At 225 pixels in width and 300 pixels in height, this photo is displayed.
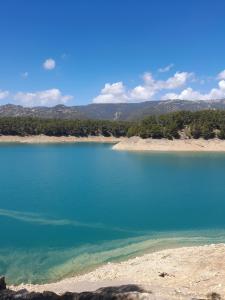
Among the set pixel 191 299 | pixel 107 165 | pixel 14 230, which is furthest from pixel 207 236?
pixel 107 165

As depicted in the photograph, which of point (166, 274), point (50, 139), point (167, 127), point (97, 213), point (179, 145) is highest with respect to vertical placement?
point (167, 127)

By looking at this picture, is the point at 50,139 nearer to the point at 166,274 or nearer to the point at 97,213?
the point at 97,213

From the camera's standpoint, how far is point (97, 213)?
36.9 meters

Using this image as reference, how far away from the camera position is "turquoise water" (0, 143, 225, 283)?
1003 inches

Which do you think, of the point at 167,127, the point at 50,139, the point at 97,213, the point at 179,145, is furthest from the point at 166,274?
the point at 50,139

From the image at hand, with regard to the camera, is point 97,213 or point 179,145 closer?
point 97,213

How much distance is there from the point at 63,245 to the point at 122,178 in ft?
108

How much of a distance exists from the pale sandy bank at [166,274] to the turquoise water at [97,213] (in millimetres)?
2390

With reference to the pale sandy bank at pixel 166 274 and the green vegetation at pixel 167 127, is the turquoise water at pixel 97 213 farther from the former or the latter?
the green vegetation at pixel 167 127

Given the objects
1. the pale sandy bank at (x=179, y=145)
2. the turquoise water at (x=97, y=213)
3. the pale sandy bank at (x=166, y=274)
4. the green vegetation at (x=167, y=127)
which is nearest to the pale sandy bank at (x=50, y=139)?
the green vegetation at (x=167, y=127)

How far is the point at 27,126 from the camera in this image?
143 metres

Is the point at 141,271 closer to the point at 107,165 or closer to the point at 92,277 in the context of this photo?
the point at 92,277

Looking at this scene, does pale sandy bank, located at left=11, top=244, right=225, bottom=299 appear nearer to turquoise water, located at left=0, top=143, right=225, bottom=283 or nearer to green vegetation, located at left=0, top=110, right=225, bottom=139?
turquoise water, located at left=0, top=143, right=225, bottom=283

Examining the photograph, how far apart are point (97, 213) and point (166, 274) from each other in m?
17.5
